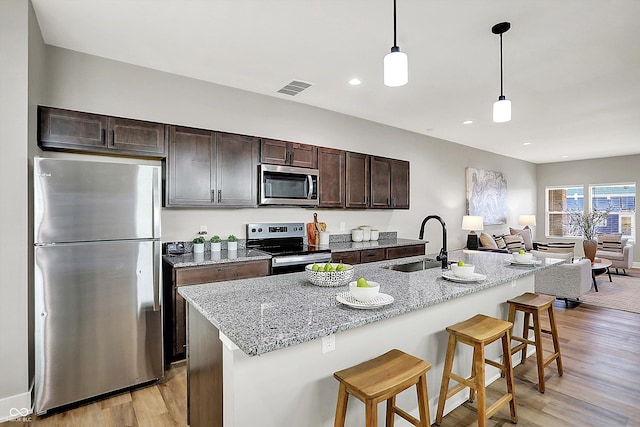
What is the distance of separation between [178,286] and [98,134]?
142cm

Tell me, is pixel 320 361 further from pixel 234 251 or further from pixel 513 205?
pixel 513 205

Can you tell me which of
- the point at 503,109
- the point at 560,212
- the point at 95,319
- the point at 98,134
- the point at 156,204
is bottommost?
the point at 95,319

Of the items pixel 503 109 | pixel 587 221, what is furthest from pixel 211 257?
pixel 587 221

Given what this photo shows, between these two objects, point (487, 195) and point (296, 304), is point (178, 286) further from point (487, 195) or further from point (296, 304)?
point (487, 195)

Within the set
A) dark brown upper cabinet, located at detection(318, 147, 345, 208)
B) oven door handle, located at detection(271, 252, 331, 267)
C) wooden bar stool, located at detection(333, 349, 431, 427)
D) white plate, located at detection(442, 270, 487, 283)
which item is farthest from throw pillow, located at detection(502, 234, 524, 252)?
wooden bar stool, located at detection(333, 349, 431, 427)

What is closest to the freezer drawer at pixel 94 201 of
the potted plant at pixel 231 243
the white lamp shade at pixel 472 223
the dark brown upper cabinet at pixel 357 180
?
the potted plant at pixel 231 243

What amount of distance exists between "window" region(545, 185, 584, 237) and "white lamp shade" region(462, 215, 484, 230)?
4623mm

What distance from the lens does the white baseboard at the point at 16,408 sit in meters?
2.19

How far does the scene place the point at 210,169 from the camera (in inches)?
131

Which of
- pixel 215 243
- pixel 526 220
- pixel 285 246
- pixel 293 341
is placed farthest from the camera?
pixel 526 220

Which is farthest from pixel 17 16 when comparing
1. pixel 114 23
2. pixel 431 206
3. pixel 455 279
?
pixel 431 206

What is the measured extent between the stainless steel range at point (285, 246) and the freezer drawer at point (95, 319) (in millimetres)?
1157

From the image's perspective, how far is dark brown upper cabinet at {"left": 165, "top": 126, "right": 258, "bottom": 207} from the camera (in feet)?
10.3

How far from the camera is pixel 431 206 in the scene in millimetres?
6133
